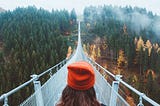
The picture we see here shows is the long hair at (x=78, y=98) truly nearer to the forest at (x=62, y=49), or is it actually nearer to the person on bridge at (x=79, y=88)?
the person on bridge at (x=79, y=88)

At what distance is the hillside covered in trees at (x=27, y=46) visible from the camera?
207 feet

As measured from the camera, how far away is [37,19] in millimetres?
113812

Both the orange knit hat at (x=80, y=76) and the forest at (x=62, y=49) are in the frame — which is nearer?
the orange knit hat at (x=80, y=76)

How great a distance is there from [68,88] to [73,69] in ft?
0.37

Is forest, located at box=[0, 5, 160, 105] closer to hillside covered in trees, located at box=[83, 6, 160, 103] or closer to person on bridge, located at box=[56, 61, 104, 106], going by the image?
hillside covered in trees, located at box=[83, 6, 160, 103]

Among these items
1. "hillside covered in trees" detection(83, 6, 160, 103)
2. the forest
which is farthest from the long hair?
"hillside covered in trees" detection(83, 6, 160, 103)


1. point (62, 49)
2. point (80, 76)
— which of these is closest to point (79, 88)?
point (80, 76)

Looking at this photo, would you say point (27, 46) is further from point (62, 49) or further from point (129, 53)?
point (129, 53)

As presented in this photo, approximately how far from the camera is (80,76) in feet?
6.86

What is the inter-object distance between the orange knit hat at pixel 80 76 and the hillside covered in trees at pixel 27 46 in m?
49.7

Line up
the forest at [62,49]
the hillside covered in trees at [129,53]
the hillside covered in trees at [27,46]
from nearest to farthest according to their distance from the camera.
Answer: the hillside covered in trees at [27,46], the forest at [62,49], the hillside covered in trees at [129,53]

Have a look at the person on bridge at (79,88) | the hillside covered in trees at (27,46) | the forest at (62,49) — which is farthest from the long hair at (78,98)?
the forest at (62,49)

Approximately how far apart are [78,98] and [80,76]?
12 centimetres

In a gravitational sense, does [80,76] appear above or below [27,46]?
above
